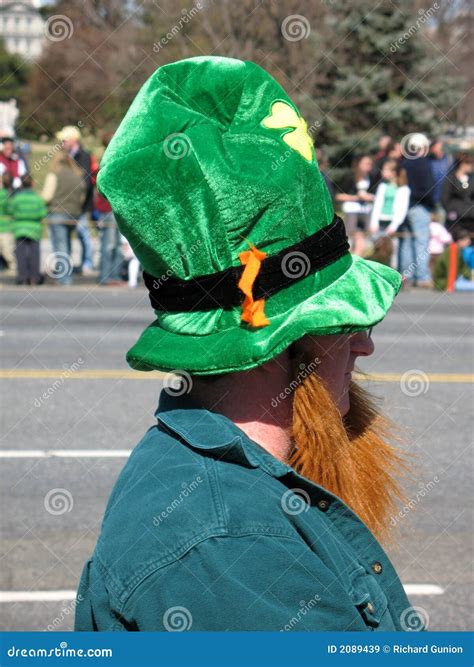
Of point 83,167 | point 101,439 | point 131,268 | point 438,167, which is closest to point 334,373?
point 101,439

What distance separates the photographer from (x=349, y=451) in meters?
1.87

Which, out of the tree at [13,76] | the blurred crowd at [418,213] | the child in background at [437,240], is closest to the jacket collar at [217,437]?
the blurred crowd at [418,213]

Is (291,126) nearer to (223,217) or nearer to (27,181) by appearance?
(223,217)

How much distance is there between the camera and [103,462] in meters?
7.03

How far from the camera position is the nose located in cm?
191

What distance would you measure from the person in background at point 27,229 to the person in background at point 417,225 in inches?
209

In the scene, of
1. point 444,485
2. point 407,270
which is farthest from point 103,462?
point 407,270

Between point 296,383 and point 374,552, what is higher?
point 296,383

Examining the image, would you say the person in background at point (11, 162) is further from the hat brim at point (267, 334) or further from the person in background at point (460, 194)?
the hat brim at point (267, 334)

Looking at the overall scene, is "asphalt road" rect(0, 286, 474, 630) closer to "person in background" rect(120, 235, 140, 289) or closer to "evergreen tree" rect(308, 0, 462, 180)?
"person in background" rect(120, 235, 140, 289)

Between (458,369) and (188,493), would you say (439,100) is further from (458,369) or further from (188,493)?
(188,493)

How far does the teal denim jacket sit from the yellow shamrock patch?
0.42 m

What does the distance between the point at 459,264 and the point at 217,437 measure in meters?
15.5

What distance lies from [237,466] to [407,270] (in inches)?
626
